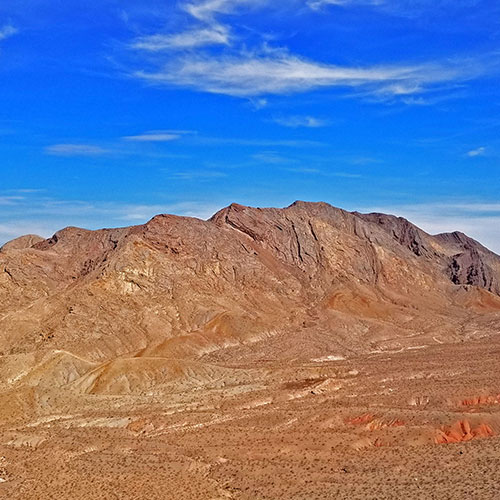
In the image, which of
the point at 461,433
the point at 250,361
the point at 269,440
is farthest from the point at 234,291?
the point at 461,433

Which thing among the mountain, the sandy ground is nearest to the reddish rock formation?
the sandy ground

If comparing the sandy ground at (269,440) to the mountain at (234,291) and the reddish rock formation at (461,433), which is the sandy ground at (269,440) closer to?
the reddish rock formation at (461,433)

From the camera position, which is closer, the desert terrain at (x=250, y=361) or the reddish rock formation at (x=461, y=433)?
the desert terrain at (x=250, y=361)

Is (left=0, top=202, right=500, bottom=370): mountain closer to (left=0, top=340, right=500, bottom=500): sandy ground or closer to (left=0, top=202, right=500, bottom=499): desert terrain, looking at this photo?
(left=0, top=202, right=500, bottom=499): desert terrain

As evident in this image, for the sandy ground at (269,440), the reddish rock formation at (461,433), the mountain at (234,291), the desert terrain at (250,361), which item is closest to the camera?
the sandy ground at (269,440)

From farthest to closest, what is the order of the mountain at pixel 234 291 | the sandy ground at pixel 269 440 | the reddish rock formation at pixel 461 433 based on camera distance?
1. the mountain at pixel 234 291
2. the reddish rock formation at pixel 461 433
3. the sandy ground at pixel 269 440

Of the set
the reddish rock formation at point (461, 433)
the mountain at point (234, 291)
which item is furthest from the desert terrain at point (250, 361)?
the mountain at point (234, 291)

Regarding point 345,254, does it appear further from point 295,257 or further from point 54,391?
point 54,391
